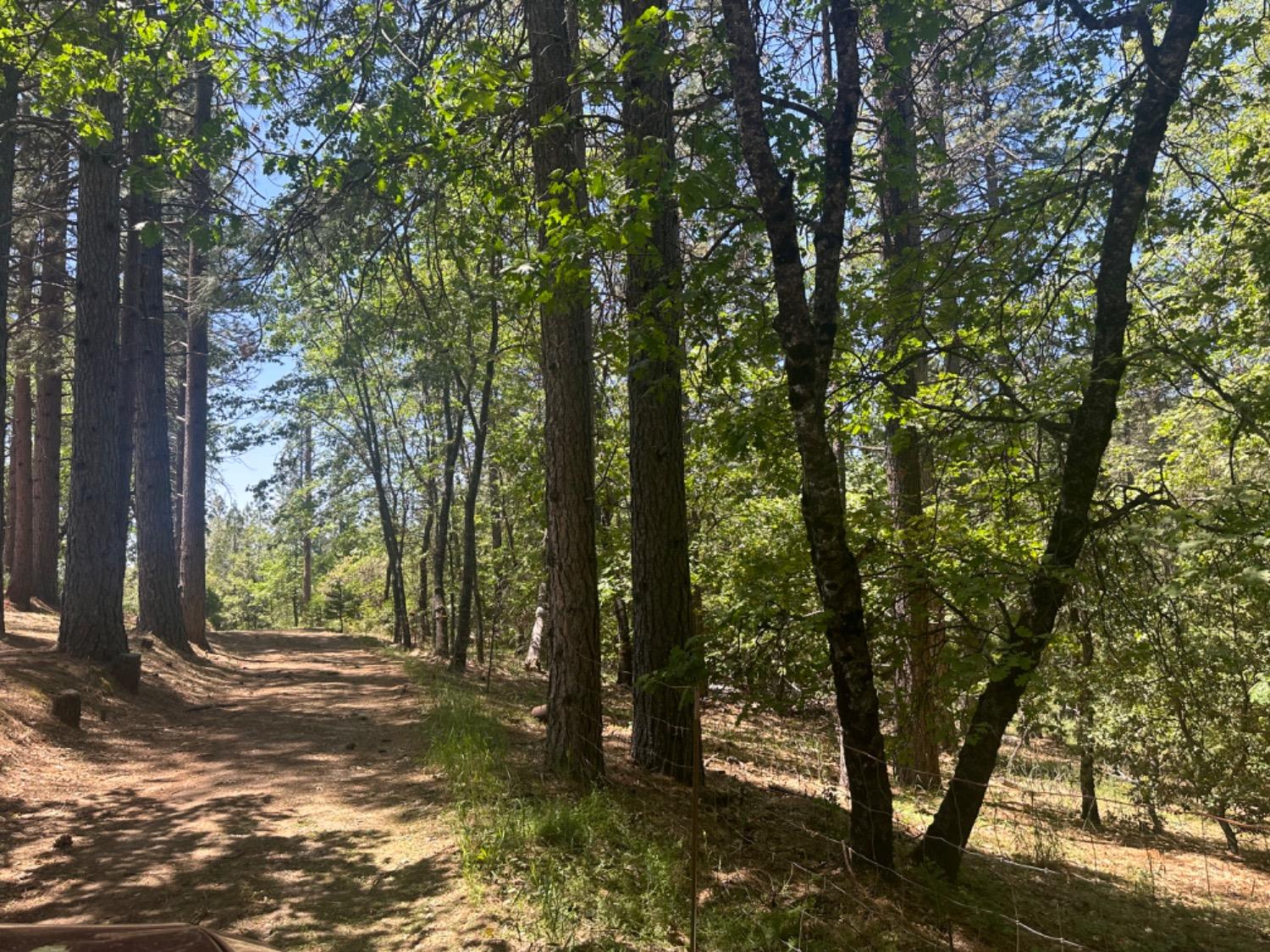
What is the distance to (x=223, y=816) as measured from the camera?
597 centimetres

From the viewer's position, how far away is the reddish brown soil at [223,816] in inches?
168

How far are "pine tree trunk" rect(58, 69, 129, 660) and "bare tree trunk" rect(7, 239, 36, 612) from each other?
423 centimetres

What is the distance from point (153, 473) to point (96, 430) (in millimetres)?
4249

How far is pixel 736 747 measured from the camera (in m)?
10.7

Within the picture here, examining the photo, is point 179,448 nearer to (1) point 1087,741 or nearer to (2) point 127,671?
(2) point 127,671

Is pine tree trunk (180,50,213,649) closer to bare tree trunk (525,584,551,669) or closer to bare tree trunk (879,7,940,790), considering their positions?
bare tree trunk (525,584,551,669)

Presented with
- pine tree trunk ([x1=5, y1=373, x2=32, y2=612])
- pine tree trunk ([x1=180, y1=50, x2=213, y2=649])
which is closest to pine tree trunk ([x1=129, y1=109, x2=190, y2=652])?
pine tree trunk ([x1=180, y1=50, x2=213, y2=649])

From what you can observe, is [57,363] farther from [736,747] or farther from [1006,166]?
[1006,166]

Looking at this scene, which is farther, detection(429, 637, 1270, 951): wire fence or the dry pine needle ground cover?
detection(429, 637, 1270, 951): wire fence

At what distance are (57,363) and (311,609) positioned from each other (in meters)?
29.3

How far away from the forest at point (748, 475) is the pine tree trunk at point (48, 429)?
6533 millimetres

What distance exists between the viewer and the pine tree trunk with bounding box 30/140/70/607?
15719 millimetres

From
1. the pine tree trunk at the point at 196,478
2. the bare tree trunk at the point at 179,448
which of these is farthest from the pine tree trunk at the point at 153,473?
the bare tree trunk at the point at 179,448

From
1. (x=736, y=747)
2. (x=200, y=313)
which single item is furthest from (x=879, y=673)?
(x=200, y=313)
